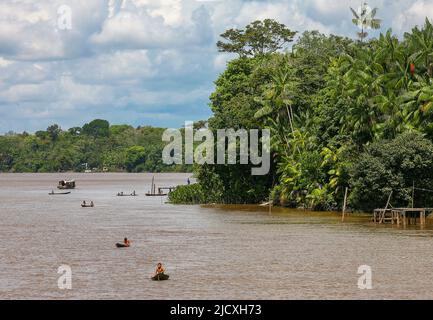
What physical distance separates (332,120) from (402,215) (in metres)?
12.2

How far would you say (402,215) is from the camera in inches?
2311

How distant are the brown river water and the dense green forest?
3684mm

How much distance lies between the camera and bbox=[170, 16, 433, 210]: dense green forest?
195 feet

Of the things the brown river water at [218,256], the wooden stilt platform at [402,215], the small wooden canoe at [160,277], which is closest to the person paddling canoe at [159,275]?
the small wooden canoe at [160,277]

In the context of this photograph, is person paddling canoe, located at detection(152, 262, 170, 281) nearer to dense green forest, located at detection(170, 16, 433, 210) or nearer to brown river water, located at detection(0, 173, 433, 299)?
brown river water, located at detection(0, 173, 433, 299)

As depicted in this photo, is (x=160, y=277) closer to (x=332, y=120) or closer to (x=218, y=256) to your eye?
(x=218, y=256)

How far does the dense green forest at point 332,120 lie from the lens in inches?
2343

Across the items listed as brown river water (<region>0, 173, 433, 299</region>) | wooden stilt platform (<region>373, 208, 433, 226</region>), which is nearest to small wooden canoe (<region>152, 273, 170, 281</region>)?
brown river water (<region>0, 173, 433, 299</region>)

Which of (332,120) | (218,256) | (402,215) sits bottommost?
(218,256)

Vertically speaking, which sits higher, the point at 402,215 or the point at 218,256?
the point at 402,215

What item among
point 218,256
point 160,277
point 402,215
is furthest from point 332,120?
point 160,277

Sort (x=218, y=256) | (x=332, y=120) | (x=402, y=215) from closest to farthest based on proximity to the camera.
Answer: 1. (x=218, y=256)
2. (x=402, y=215)
3. (x=332, y=120)
